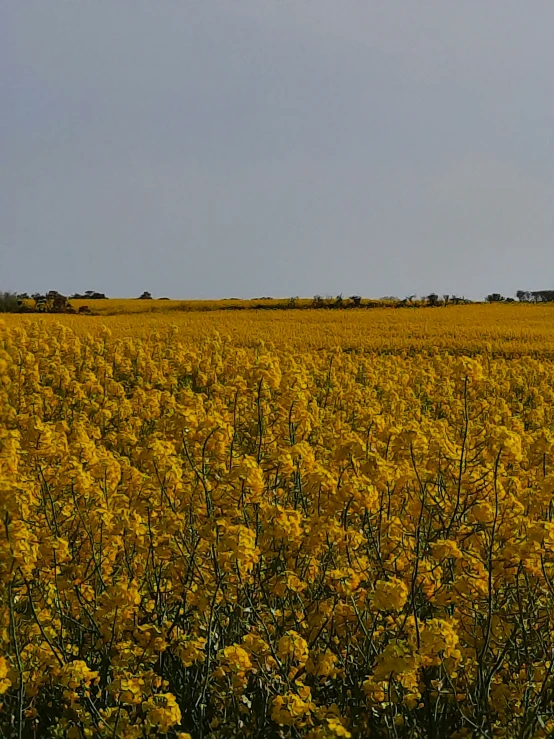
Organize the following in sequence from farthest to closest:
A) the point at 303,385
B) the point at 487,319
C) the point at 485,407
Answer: the point at 487,319 → the point at 485,407 → the point at 303,385

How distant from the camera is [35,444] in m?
3.71

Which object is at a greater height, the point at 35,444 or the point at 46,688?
the point at 35,444

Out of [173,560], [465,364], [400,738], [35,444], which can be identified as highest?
[465,364]

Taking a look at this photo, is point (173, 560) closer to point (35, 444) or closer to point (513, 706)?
point (35, 444)

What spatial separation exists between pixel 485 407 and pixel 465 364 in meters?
3.80

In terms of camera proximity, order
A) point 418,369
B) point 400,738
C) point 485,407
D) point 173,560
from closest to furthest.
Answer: point 400,738, point 173,560, point 485,407, point 418,369

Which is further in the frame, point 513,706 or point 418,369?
point 418,369

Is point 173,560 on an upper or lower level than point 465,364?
lower

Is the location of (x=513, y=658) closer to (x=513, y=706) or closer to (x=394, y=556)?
(x=513, y=706)

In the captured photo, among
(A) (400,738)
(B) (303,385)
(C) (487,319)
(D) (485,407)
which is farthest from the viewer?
(C) (487,319)

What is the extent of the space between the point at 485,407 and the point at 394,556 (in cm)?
399

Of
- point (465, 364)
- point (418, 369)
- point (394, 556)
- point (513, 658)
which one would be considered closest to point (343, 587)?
point (394, 556)

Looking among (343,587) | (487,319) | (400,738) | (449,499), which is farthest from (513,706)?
(487,319)

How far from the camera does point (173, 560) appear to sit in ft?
11.7
